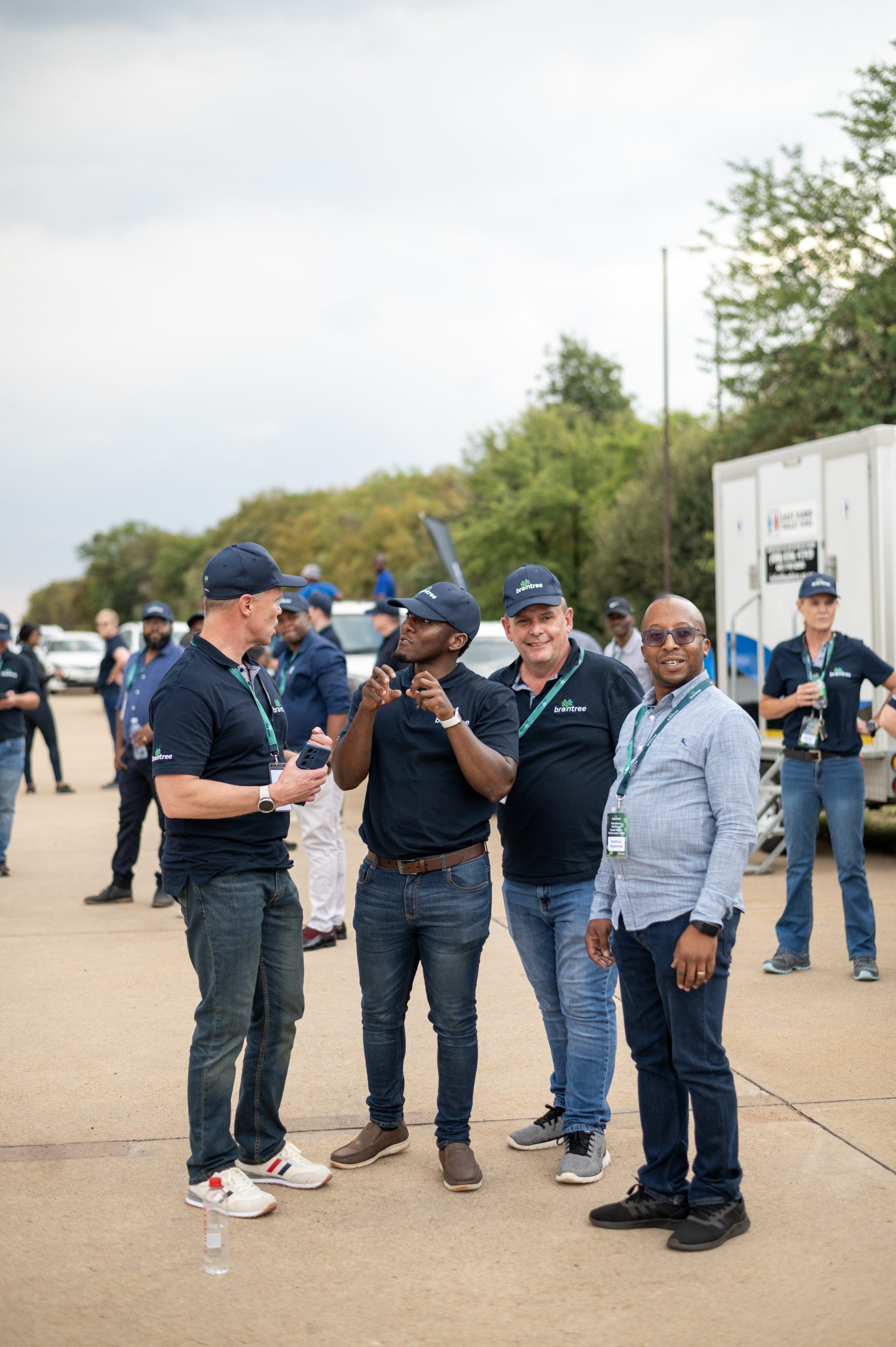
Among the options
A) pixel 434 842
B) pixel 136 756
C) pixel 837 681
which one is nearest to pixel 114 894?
pixel 136 756

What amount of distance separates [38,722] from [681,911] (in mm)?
12469

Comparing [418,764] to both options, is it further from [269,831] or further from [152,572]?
[152,572]

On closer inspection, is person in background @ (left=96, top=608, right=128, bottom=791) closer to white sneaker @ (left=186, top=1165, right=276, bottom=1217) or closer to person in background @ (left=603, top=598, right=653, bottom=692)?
person in background @ (left=603, top=598, right=653, bottom=692)

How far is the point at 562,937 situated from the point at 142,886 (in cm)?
633

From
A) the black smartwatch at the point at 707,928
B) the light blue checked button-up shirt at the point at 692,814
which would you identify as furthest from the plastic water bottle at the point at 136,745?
the black smartwatch at the point at 707,928

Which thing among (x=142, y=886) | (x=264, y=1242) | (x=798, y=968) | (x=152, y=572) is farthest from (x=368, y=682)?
(x=152, y=572)

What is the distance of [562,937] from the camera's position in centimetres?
464

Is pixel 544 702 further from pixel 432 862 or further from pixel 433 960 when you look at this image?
pixel 433 960

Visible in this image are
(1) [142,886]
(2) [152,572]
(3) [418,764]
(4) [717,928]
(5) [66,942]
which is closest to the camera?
(4) [717,928]

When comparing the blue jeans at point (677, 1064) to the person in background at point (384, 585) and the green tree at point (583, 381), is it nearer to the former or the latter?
the person in background at point (384, 585)

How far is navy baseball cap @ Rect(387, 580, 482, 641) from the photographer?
4.31 metres

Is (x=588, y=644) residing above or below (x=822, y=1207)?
above

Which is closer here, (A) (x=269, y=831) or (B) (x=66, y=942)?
(A) (x=269, y=831)

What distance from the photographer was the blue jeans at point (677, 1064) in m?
3.90
